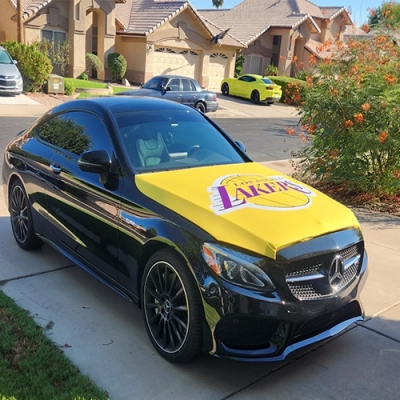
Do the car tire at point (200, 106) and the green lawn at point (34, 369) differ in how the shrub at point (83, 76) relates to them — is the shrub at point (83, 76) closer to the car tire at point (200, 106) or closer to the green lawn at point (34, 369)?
the car tire at point (200, 106)

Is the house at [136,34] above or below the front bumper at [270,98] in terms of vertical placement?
above

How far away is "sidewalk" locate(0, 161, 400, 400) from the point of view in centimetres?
326

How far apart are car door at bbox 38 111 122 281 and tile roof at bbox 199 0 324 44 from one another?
34.3 m

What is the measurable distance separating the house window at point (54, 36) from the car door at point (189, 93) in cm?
941

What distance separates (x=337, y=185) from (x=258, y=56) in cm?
3285

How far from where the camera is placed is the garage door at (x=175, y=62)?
29.8 meters

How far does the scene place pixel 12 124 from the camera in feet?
46.6

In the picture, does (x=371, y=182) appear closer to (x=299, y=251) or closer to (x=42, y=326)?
(x=299, y=251)

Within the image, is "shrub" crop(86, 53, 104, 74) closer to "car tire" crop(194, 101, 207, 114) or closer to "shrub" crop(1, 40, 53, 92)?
"shrub" crop(1, 40, 53, 92)

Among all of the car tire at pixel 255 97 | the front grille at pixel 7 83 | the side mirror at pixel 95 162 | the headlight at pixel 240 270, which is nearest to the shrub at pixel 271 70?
the car tire at pixel 255 97

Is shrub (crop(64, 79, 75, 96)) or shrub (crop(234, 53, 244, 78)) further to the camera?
shrub (crop(234, 53, 244, 78))

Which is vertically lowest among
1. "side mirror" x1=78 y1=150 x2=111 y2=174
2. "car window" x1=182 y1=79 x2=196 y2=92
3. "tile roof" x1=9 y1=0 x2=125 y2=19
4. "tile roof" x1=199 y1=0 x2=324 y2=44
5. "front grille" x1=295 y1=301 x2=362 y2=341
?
"front grille" x1=295 y1=301 x2=362 y2=341

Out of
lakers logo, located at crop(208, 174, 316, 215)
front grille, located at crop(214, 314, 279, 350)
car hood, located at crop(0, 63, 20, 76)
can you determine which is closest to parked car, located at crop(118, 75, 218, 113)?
car hood, located at crop(0, 63, 20, 76)

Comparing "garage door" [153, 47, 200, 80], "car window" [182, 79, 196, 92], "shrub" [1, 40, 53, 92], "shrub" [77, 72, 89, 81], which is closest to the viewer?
"car window" [182, 79, 196, 92]
